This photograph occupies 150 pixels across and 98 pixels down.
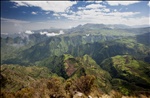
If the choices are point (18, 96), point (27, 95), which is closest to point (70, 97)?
point (27, 95)

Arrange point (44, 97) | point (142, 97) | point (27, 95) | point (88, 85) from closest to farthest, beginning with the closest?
point (142, 97)
point (44, 97)
point (27, 95)
point (88, 85)

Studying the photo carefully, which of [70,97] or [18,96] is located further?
[18,96]

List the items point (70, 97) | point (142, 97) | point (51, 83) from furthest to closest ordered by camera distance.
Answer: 1. point (51, 83)
2. point (70, 97)
3. point (142, 97)

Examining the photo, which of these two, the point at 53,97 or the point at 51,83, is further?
the point at 51,83

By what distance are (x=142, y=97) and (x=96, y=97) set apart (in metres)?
14.1

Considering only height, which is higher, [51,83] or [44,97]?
[44,97]

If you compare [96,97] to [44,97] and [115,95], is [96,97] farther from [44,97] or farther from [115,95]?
[44,97]

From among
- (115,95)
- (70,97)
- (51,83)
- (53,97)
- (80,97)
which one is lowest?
(51,83)

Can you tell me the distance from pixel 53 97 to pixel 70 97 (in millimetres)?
18484

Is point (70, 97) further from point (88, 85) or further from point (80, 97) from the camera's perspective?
point (88, 85)

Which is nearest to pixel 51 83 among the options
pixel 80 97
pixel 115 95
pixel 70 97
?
pixel 70 97

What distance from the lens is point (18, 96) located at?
280 ft

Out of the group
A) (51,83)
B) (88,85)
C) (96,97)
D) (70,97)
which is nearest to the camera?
(96,97)

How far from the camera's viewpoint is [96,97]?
4459 centimetres
